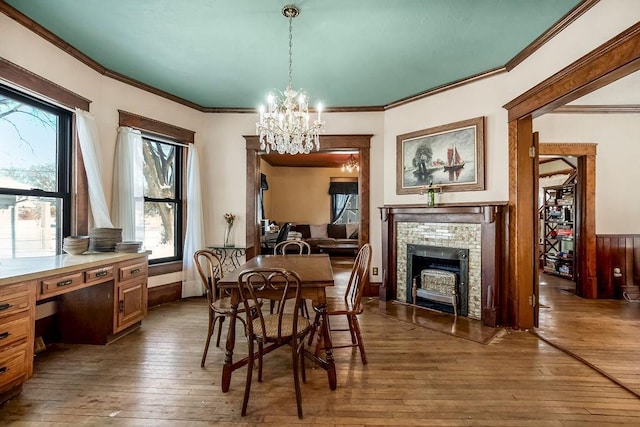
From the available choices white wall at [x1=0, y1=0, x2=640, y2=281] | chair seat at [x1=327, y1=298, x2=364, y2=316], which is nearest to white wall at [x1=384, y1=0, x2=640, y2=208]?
white wall at [x1=0, y1=0, x2=640, y2=281]

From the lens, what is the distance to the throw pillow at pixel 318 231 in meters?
8.57

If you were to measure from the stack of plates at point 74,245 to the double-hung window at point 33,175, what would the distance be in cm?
26

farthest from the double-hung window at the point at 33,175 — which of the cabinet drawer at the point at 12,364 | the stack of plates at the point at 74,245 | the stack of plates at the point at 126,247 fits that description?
the cabinet drawer at the point at 12,364

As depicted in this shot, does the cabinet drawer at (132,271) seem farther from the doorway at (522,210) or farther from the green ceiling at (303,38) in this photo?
the doorway at (522,210)

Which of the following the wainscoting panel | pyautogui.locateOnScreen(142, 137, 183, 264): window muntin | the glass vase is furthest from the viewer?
the glass vase

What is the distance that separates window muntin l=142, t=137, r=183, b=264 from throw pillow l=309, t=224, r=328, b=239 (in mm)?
4706

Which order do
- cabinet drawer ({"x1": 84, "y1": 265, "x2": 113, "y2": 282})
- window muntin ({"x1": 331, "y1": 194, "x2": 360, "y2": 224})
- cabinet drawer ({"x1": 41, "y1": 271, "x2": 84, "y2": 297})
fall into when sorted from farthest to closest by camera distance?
window muntin ({"x1": 331, "y1": 194, "x2": 360, "y2": 224}), cabinet drawer ({"x1": 84, "y1": 265, "x2": 113, "y2": 282}), cabinet drawer ({"x1": 41, "y1": 271, "x2": 84, "y2": 297})

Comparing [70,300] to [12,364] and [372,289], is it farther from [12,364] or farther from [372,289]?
[372,289]

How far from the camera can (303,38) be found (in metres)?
2.71

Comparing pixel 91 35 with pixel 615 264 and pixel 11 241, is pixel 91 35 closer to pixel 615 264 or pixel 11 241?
pixel 11 241

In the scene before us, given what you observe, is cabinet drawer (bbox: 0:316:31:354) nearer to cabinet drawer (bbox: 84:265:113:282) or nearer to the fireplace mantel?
cabinet drawer (bbox: 84:265:113:282)

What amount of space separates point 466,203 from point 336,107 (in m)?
2.36

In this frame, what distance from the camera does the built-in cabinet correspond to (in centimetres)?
183

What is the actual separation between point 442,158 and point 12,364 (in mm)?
4383
